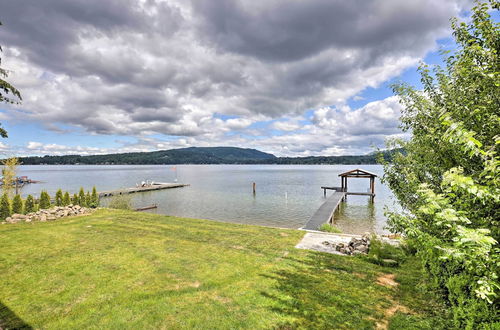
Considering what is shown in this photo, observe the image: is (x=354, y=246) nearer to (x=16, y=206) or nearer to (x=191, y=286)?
(x=191, y=286)

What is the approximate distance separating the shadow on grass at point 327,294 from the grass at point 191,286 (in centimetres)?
3

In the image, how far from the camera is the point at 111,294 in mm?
6848

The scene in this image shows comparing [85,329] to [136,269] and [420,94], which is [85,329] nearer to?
[136,269]

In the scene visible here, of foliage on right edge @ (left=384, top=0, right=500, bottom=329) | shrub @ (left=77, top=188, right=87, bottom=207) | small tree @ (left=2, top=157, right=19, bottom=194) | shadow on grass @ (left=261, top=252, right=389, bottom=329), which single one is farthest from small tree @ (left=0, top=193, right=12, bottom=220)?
foliage on right edge @ (left=384, top=0, right=500, bottom=329)

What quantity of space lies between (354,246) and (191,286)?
823 cm

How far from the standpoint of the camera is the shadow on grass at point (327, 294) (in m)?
5.88

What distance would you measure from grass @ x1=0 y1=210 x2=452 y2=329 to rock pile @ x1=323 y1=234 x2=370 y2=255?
87 centimetres

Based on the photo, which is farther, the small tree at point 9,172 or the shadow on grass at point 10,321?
the small tree at point 9,172

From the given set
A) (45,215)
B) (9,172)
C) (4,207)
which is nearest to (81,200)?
(4,207)

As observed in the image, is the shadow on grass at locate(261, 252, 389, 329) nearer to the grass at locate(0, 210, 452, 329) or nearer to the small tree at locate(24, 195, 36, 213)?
the grass at locate(0, 210, 452, 329)

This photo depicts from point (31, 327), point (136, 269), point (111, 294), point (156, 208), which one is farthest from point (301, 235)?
point (156, 208)

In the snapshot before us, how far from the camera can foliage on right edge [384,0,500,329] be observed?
2.89 m


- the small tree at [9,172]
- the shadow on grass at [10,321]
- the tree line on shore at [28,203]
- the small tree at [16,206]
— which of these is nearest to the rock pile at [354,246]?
the shadow on grass at [10,321]

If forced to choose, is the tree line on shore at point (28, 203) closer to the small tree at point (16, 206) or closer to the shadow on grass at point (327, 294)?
the small tree at point (16, 206)
